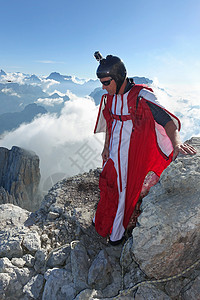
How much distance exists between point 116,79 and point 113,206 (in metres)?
2.00

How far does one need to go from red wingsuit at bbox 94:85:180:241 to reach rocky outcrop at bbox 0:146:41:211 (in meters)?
41.6

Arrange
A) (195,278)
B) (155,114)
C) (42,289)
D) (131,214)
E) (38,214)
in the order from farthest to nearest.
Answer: (38,214) < (131,214) < (155,114) < (42,289) < (195,278)

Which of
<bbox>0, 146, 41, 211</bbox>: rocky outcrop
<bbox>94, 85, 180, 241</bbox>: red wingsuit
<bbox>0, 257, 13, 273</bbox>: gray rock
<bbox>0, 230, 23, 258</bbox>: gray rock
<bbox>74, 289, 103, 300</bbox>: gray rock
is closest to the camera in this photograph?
<bbox>74, 289, 103, 300</bbox>: gray rock

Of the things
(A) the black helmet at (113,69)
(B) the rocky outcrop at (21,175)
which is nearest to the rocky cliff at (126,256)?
(A) the black helmet at (113,69)

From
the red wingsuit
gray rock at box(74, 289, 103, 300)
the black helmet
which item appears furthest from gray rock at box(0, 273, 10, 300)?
the black helmet

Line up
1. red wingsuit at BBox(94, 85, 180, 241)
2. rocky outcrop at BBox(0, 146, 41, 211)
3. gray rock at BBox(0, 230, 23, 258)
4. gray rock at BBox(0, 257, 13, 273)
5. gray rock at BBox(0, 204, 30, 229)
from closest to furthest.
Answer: gray rock at BBox(0, 257, 13, 273) → gray rock at BBox(0, 230, 23, 258) → red wingsuit at BBox(94, 85, 180, 241) → gray rock at BBox(0, 204, 30, 229) → rocky outcrop at BBox(0, 146, 41, 211)

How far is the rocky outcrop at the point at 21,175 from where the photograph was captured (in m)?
40.7

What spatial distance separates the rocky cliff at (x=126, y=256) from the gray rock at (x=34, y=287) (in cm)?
1

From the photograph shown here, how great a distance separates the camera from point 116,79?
8.91ft

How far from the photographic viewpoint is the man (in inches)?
106

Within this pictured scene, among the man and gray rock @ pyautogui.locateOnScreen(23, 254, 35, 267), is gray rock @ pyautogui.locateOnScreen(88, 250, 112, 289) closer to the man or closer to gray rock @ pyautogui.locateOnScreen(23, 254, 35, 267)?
the man

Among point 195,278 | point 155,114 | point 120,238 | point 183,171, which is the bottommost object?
point 120,238

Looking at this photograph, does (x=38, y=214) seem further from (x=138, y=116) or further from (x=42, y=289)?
(x=138, y=116)

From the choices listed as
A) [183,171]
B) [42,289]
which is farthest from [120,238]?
[183,171]
